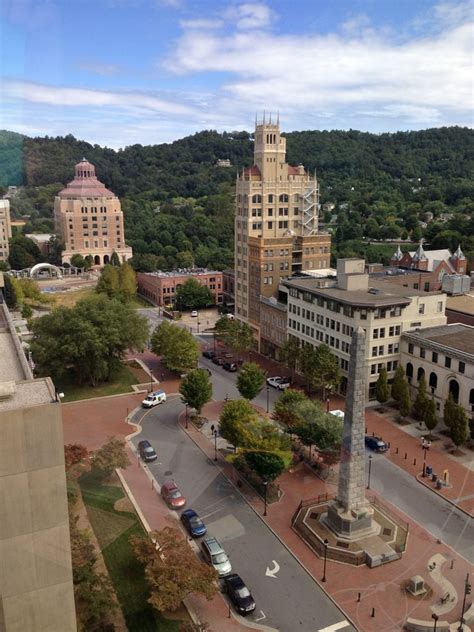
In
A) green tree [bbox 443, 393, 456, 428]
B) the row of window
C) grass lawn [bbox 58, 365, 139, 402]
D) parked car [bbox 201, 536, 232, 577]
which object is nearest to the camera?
parked car [bbox 201, 536, 232, 577]

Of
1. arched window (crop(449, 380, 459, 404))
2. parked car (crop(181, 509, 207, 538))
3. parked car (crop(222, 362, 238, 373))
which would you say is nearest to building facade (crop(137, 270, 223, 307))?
parked car (crop(222, 362, 238, 373))

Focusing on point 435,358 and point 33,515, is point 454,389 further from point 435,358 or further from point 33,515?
point 33,515

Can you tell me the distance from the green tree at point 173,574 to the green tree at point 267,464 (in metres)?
4.51

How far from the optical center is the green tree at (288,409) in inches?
788

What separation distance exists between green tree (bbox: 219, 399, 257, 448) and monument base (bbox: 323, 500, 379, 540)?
13.3 feet

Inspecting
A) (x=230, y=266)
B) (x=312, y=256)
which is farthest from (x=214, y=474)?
(x=230, y=266)

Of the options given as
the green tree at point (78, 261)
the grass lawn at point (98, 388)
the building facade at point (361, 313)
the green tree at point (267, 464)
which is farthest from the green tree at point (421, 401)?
the green tree at point (78, 261)

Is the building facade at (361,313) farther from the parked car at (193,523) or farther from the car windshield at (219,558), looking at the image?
the car windshield at (219,558)

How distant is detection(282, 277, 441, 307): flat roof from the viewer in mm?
25141

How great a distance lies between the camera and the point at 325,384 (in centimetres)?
2523

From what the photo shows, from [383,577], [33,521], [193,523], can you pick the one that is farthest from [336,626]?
[33,521]

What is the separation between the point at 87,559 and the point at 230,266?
4216 centimetres

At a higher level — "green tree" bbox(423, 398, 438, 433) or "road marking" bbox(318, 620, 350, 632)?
"green tree" bbox(423, 398, 438, 433)

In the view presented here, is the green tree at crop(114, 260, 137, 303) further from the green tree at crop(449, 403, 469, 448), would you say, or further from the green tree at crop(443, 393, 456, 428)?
the green tree at crop(449, 403, 469, 448)
